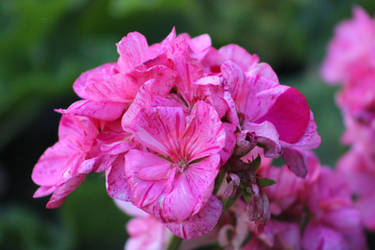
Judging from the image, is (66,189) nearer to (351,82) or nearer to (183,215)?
(183,215)

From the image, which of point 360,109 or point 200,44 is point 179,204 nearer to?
point 200,44

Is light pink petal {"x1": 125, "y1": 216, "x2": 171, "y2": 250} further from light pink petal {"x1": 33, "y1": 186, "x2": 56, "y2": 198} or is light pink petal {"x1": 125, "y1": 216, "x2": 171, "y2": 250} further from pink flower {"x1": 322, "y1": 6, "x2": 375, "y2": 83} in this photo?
pink flower {"x1": 322, "y1": 6, "x2": 375, "y2": 83}

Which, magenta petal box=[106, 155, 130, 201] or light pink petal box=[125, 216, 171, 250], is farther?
light pink petal box=[125, 216, 171, 250]

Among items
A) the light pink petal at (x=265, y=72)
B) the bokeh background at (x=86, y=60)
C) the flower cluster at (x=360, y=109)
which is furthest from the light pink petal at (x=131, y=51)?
the bokeh background at (x=86, y=60)

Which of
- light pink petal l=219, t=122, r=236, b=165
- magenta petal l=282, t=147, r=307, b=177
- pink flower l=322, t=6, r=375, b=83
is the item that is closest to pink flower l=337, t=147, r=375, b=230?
pink flower l=322, t=6, r=375, b=83

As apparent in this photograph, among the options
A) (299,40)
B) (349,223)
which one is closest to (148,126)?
(349,223)

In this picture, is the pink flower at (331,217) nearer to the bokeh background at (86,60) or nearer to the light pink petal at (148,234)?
the light pink petal at (148,234)
